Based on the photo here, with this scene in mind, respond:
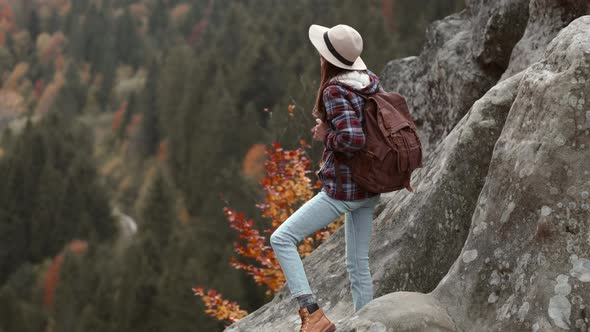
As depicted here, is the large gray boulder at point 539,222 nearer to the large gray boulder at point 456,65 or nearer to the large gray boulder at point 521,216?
the large gray boulder at point 521,216

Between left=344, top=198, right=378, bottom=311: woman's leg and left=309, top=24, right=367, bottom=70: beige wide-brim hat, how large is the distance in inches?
49.5

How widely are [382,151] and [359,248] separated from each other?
1066mm

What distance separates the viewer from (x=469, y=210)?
26.6 feet

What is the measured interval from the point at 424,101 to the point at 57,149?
77.7m

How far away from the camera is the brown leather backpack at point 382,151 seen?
661cm

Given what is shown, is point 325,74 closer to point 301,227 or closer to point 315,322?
point 301,227

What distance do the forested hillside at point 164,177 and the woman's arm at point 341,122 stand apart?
46.5 ft

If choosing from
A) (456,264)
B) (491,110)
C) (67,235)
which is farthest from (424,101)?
(67,235)

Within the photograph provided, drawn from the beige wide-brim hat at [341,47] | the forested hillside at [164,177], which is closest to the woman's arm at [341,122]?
the beige wide-brim hat at [341,47]

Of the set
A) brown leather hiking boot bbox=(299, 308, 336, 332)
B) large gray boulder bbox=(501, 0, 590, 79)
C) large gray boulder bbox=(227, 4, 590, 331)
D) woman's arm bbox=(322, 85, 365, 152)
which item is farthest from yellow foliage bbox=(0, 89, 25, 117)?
woman's arm bbox=(322, 85, 365, 152)

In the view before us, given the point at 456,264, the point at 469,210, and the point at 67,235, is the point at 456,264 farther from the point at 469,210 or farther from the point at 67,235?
the point at 67,235

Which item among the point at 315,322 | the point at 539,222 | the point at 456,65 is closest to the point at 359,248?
the point at 315,322

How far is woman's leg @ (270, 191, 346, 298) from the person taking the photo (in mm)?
6781

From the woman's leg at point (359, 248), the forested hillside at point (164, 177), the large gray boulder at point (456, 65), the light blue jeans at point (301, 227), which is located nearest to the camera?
the light blue jeans at point (301, 227)
